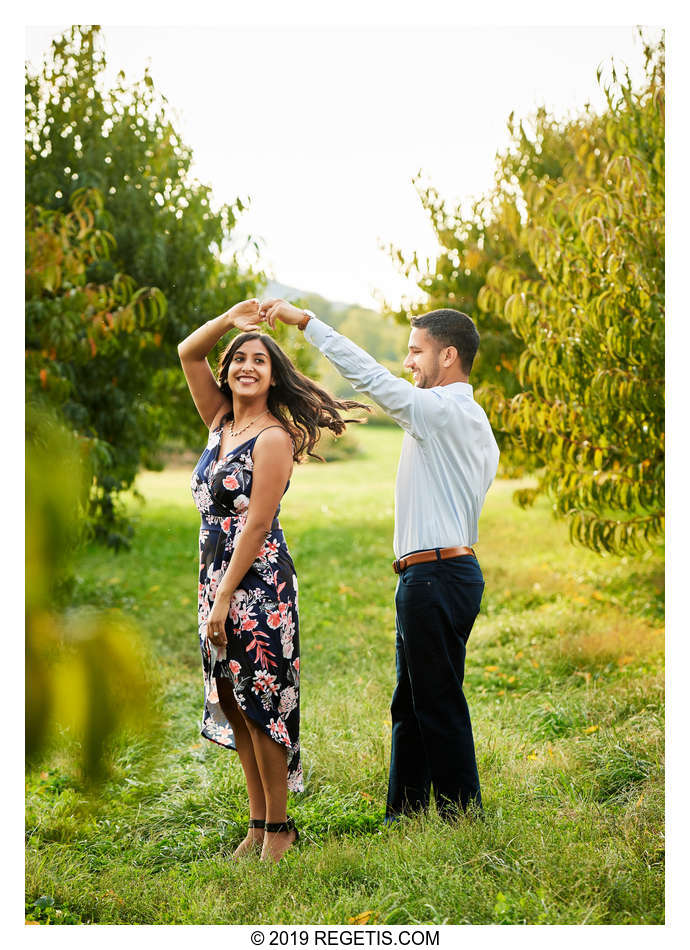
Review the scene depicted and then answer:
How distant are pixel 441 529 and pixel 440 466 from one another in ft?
0.67

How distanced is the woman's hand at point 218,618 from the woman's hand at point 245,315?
858mm

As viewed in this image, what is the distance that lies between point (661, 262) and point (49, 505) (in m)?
4.62

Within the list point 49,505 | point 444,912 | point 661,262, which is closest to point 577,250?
point 661,262

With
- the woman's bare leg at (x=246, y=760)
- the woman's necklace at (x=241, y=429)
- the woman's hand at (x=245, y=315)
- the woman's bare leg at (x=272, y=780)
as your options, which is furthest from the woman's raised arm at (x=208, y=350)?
the woman's bare leg at (x=272, y=780)

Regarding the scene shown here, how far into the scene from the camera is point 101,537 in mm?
7215

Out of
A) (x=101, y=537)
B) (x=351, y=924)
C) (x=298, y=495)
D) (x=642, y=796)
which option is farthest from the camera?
(x=298, y=495)

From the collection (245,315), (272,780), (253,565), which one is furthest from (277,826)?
(245,315)

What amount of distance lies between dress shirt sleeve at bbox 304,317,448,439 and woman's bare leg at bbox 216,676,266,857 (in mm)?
1087

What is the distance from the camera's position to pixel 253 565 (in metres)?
2.81

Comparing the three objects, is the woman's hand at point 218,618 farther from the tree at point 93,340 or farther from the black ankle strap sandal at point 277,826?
the black ankle strap sandal at point 277,826

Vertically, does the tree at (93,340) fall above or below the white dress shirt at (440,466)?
above

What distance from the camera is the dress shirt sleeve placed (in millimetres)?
2514

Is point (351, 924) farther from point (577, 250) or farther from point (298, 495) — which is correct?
point (298, 495)

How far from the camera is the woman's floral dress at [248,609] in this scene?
2785mm
